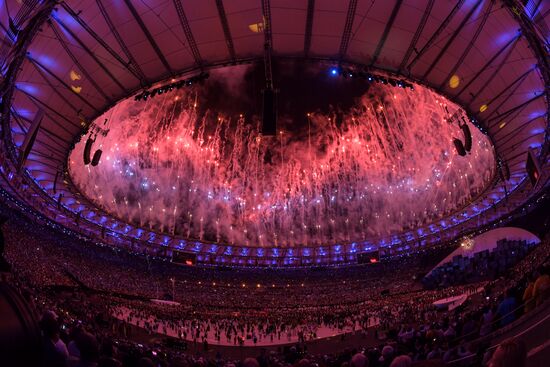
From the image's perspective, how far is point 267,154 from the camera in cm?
4172

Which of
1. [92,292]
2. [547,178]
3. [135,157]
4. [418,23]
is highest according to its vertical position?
[135,157]

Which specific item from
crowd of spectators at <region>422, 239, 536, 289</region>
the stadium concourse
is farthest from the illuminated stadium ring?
crowd of spectators at <region>422, 239, 536, 289</region>

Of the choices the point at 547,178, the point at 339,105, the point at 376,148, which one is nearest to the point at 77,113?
the point at 339,105

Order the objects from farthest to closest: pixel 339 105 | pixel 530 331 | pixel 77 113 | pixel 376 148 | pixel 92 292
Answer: pixel 376 148 → pixel 92 292 → pixel 339 105 → pixel 77 113 → pixel 530 331

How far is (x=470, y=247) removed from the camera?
49.9 meters

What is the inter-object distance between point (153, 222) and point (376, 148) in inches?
992

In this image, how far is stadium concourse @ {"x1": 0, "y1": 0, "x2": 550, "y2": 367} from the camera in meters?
12.0

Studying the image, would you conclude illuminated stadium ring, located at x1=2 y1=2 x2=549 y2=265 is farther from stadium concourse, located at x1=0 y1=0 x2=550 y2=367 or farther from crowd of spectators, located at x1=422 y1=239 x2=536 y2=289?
crowd of spectators, located at x1=422 y1=239 x2=536 y2=289

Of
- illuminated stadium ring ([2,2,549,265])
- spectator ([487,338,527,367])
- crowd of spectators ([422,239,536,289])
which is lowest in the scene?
spectator ([487,338,527,367])

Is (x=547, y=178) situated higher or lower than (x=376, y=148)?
lower

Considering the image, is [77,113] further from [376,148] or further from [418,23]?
[376,148]

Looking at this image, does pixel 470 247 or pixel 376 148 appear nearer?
pixel 376 148

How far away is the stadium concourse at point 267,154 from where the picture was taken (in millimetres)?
12047

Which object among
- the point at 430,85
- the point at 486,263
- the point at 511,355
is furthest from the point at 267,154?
the point at 511,355
